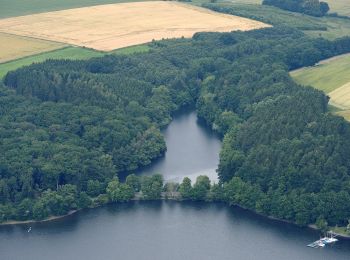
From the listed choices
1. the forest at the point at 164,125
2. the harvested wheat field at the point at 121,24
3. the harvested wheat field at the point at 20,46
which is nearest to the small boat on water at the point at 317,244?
the forest at the point at 164,125

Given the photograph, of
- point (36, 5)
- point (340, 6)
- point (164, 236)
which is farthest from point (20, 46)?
point (164, 236)

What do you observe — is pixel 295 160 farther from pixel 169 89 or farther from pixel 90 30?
pixel 90 30

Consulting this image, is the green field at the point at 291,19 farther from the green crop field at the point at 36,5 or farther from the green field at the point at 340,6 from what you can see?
the green crop field at the point at 36,5

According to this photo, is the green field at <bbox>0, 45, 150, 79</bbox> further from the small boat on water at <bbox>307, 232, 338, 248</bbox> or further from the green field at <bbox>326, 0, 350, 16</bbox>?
the small boat on water at <bbox>307, 232, 338, 248</bbox>

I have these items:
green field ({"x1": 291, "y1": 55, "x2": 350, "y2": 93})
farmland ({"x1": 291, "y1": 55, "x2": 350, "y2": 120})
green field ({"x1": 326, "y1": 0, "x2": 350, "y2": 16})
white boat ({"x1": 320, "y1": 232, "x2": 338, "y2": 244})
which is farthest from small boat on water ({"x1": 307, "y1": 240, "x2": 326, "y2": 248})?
green field ({"x1": 326, "y1": 0, "x2": 350, "y2": 16})

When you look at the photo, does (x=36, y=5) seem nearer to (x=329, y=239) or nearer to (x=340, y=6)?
(x=340, y=6)
